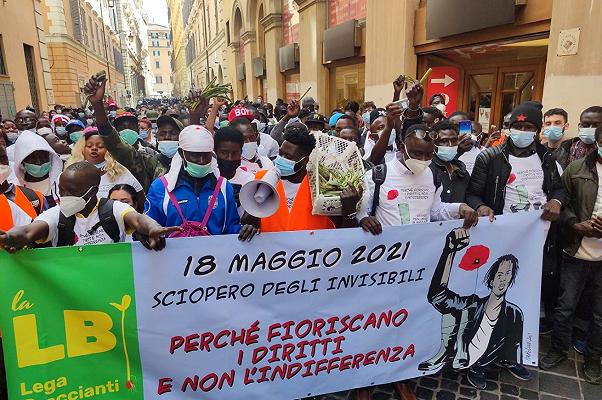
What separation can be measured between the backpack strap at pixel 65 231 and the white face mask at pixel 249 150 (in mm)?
1970

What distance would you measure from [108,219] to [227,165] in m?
1.19

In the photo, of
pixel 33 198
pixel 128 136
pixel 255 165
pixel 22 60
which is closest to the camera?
pixel 33 198

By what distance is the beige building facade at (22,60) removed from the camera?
543 inches

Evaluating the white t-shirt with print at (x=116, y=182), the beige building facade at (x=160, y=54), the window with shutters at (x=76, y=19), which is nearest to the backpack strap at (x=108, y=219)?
the white t-shirt with print at (x=116, y=182)

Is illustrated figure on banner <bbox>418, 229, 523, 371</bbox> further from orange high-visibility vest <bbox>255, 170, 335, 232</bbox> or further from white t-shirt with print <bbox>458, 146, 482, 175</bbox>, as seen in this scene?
white t-shirt with print <bbox>458, 146, 482, 175</bbox>

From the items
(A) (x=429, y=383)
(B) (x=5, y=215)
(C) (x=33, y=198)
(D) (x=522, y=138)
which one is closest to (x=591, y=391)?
(A) (x=429, y=383)

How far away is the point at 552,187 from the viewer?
Result: 3289mm

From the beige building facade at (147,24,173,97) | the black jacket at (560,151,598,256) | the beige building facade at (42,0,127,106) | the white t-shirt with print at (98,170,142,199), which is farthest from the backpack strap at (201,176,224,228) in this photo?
the beige building facade at (147,24,173,97)

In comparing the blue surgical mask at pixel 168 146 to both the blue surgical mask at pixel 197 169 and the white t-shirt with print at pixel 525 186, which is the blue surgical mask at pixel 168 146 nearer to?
the blue surgical mask at pixel 197 169

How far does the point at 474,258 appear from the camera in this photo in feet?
9.65

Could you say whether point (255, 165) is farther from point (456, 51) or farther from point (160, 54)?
point (160, 54)

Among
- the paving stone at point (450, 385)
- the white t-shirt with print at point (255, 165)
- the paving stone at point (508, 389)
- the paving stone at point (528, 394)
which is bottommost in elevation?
the paving stone at point (528, 394)

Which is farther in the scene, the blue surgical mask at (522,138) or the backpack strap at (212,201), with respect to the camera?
the blue surgical mask at (522,138)

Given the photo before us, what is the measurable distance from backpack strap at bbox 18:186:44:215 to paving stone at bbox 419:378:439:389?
9.88ft
